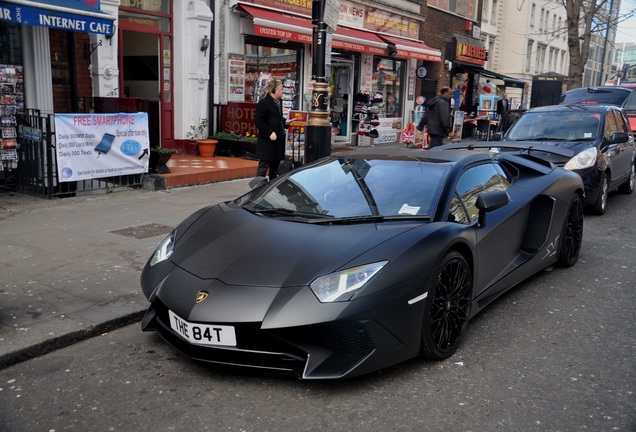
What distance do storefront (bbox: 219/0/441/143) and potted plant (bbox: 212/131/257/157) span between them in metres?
0.36

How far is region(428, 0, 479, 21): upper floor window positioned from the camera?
24062 mm

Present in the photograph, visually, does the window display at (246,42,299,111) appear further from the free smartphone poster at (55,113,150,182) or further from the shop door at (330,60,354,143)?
the free smartphone poster at (55,113,150,182)

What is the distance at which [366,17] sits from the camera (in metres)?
19.0

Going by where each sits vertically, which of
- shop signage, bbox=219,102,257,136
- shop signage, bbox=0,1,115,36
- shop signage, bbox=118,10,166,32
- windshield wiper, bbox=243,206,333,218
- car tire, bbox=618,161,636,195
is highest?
shop signage, bbox=118,10,166,32

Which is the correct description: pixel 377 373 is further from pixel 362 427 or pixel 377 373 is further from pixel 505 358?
pixel 505 358

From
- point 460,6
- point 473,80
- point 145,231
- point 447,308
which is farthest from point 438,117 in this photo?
point 473,80

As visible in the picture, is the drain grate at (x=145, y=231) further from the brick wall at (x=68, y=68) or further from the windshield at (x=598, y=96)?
the windshield at (x=598, y=96)

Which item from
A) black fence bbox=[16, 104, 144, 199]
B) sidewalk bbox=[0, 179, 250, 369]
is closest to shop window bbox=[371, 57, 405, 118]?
sidewalk bbox=[0, 179, 250, 369]

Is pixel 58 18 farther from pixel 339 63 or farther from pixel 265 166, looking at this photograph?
pixel 339 63

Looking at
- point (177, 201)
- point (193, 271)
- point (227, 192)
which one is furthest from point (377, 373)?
point (227, 192)

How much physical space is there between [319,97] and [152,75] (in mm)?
5776

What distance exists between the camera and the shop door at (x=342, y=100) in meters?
19.0

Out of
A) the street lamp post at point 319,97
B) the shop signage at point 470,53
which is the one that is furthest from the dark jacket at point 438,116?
the shop signage at point 470,53

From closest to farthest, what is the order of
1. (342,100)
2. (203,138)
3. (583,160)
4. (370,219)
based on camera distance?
(370,219) → (583,160) → (203,138) → (342,100)
